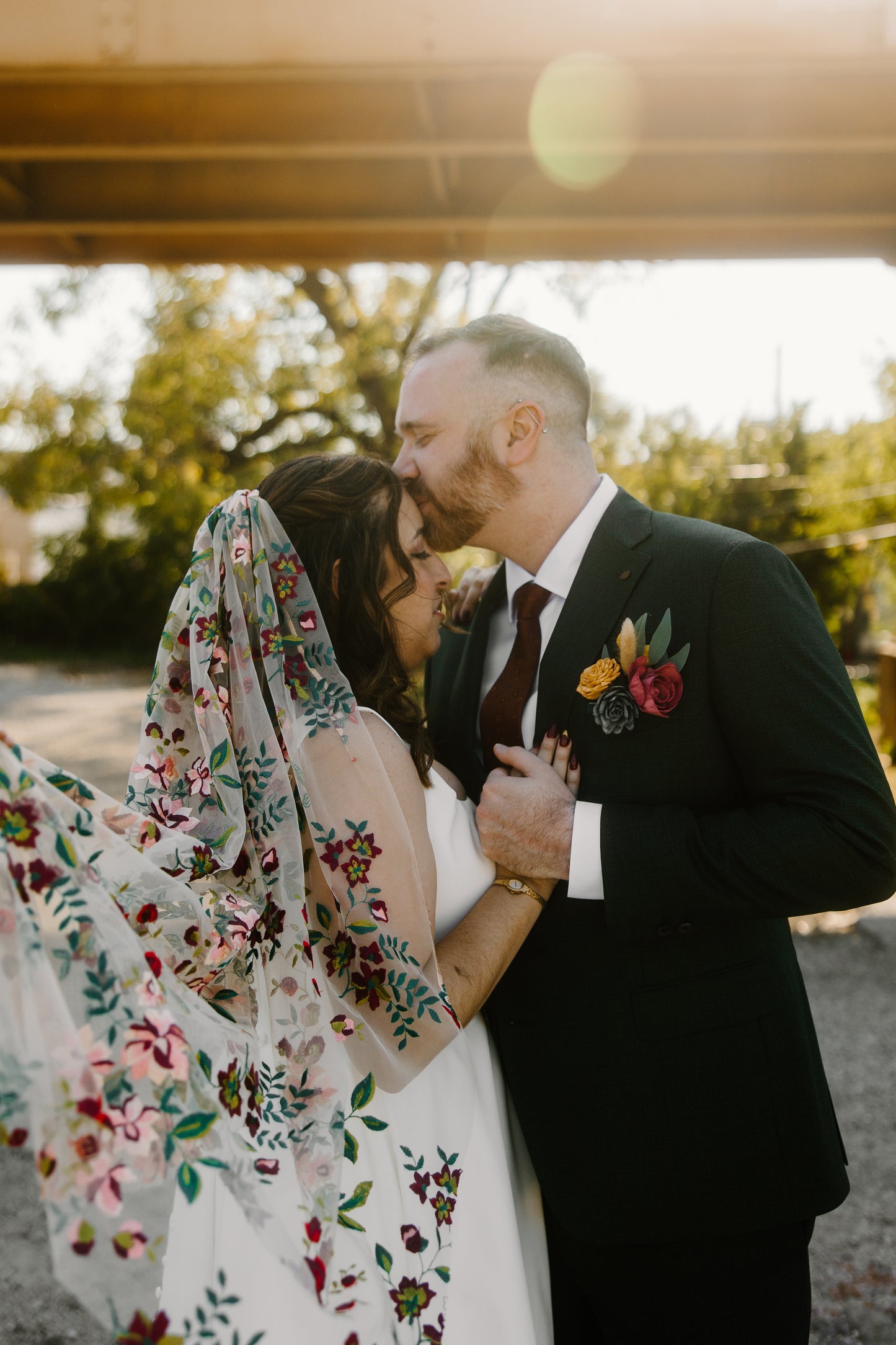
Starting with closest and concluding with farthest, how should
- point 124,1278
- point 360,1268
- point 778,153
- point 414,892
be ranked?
1. point 124,1278
2. point 360,1268
3. point 414,892
4. point 778,153

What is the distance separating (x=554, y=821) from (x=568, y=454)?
989 mm

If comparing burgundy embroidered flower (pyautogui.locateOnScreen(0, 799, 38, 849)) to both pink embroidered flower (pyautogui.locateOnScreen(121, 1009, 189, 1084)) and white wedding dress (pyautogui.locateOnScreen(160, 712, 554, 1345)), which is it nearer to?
pink embroidered flower (pyautogui.locateOnScreen(121, 1009, 189, 1084))

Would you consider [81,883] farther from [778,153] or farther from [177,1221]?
[778,153]

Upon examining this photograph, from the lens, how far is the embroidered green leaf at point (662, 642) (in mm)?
2104

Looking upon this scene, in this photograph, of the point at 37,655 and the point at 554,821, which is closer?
the point at 554,821

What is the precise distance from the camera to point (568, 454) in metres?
2.56

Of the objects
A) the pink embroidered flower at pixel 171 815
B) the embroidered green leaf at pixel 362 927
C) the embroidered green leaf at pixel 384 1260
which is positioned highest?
the pink embroidered flower at pixel 171 815

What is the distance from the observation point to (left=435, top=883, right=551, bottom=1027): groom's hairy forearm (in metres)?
1.96


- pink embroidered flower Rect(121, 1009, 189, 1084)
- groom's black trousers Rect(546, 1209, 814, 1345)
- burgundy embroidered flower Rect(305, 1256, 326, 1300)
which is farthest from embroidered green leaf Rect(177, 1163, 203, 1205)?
groom's black trousers Rect(546, 1209, 814, 1345)

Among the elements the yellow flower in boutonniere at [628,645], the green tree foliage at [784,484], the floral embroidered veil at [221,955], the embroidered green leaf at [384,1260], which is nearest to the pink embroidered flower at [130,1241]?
the floral embroidered veil at [221,955]

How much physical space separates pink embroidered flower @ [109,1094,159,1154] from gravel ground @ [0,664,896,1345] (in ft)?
2.21

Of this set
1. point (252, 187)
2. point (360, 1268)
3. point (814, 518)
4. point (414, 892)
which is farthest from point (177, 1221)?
point (814, 518)

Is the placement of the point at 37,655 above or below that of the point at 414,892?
below

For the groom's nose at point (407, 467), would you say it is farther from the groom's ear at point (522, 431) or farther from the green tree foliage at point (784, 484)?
the green tree foliage at point (784, 484)
